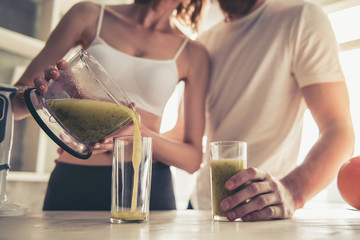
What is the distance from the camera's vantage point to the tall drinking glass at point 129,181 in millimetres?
753

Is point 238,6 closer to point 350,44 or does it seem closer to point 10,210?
point 350,44

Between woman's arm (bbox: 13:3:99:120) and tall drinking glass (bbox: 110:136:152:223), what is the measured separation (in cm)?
66

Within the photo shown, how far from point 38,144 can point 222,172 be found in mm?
1647

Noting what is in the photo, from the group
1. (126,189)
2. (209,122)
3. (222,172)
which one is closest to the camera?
(126,189)

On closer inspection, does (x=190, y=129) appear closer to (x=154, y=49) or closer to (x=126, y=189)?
(x=154, y=49)

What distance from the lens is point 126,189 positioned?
752 millimetres

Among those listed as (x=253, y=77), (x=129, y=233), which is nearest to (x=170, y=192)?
(x=253, y=77)

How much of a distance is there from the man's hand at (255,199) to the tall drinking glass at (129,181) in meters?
0.19

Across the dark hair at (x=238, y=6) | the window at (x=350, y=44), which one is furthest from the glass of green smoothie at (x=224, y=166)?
the window at (x=350, y=44)

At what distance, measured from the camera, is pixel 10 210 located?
2.90 feet

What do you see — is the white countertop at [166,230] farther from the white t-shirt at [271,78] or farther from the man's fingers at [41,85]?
the white t-shirt at [271,78]

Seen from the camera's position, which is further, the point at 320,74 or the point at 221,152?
the point at 320,74

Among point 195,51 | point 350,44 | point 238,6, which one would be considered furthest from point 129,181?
point 350,44

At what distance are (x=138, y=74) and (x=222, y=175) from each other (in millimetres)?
680
